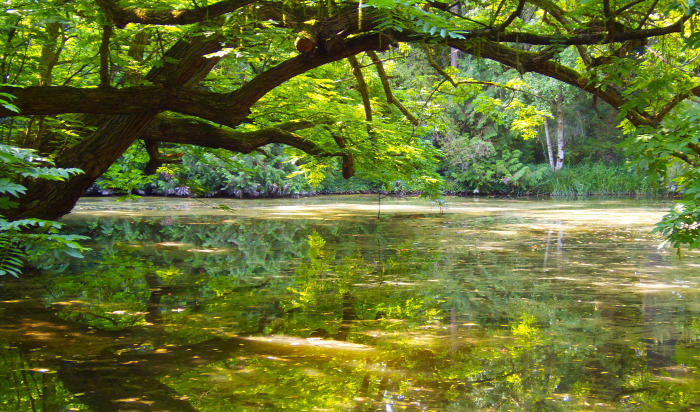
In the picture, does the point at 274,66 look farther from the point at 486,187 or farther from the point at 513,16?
the point at 486,187

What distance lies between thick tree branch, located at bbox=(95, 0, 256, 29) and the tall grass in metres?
25.5

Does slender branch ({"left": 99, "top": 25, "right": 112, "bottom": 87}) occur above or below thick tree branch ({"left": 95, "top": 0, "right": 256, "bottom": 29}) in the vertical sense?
below

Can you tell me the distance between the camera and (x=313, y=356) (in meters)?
3.51

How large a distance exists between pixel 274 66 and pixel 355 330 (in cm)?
343

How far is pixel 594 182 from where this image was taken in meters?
27.7

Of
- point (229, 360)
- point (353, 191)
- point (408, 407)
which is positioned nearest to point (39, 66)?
point (229, 360)

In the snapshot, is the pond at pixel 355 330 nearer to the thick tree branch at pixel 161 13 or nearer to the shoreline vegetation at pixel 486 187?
the thick tree branch at pixel 161 13

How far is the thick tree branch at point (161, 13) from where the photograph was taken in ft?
16.0

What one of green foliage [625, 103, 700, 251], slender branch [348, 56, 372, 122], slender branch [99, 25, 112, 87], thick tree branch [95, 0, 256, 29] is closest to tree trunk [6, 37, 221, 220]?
slender branch [99, 25, 112, 87]

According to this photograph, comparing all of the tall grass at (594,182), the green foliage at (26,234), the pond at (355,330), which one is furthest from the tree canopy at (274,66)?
the tall grass at (594,182)

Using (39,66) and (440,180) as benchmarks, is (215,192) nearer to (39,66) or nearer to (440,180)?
(440,180)

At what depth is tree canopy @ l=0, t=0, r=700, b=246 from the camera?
13.1ft

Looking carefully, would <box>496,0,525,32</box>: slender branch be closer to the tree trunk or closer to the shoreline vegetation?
the tree trunk

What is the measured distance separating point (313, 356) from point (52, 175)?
6.07 ft
